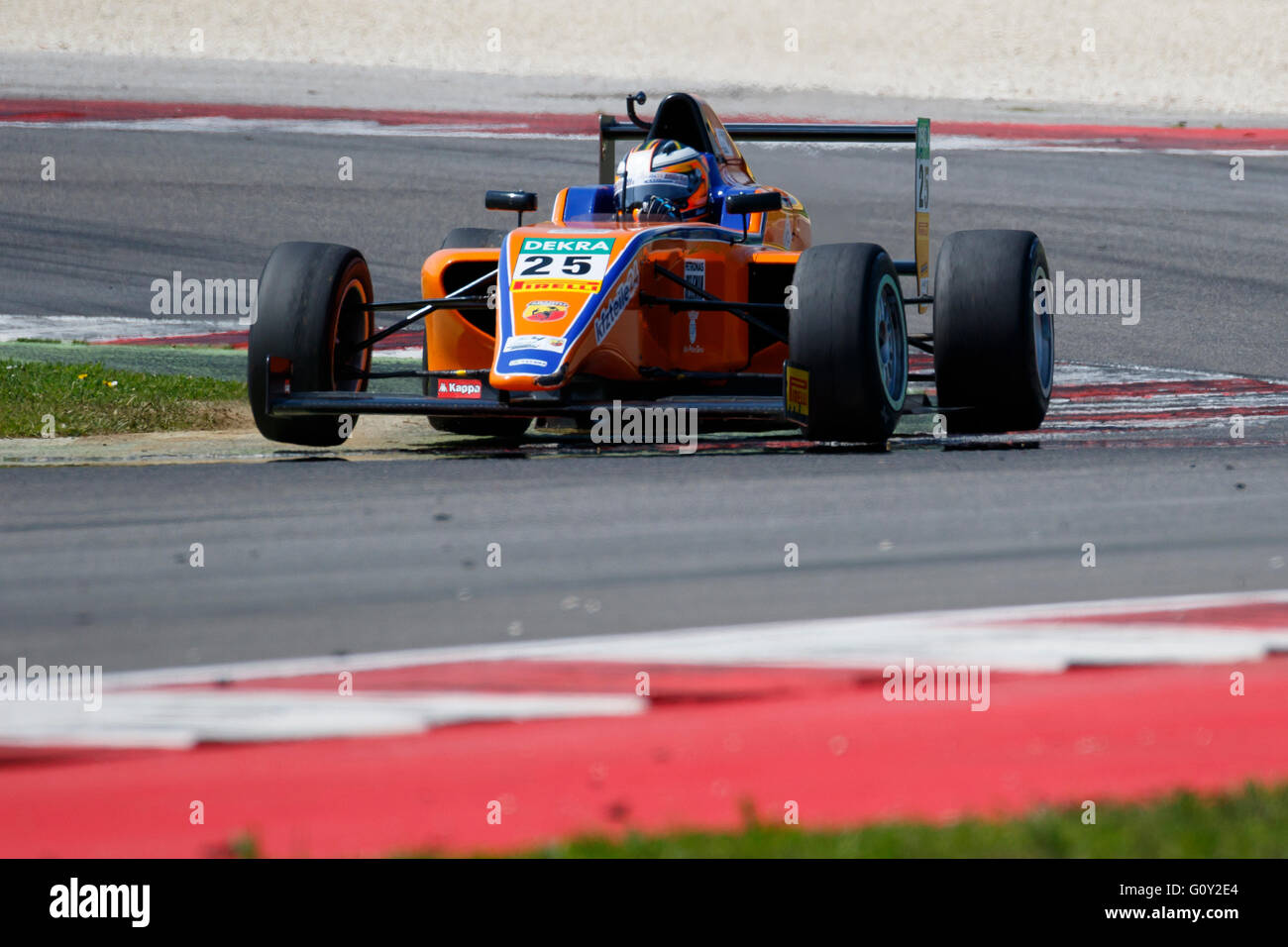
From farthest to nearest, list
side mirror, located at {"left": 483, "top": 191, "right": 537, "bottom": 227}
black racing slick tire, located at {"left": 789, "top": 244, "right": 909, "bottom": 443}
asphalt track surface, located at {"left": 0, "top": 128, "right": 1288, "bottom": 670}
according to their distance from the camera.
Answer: side mirror, located at {"left": 483, "top": 191, "right": 537, "bottom": 227}, black racing slick tire, located at {"left": 789, "top": 244, "right": 909, "bottom": 443}, asphalt track surface, located at {"left": 0, "top": 128, "right": 1288, "bottom": 670}

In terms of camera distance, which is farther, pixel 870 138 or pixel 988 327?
pixel 870 138

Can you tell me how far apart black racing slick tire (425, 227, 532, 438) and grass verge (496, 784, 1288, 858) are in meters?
6.56

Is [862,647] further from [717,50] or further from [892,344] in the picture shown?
[717,50]

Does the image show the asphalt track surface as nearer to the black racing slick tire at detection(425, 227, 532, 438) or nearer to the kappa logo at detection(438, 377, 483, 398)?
the kappa logo at detection(438, 377, 483, 398)

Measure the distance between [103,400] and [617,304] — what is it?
3.44 metres

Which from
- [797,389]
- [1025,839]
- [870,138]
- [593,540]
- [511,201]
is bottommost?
[1025,839]

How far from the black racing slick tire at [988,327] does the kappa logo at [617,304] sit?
1.37 m

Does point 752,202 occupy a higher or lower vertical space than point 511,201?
lower

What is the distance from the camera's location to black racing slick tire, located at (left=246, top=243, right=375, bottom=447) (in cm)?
889

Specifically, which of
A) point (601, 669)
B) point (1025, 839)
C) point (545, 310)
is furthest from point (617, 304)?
point (1025, 839)

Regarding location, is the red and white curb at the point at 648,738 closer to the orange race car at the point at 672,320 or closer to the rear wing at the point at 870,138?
the orange race car at the point at 672,320

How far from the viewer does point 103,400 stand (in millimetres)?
10867

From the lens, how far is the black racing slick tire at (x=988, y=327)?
8.99 m

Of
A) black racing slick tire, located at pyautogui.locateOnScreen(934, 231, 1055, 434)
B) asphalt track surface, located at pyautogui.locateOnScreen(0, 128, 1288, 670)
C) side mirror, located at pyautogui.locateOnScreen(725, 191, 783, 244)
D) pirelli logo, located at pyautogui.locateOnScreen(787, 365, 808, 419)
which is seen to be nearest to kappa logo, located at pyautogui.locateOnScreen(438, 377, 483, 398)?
asphalt track surface, located at pyautogui.locateOnScreen(0, 128, 1288, 670)
